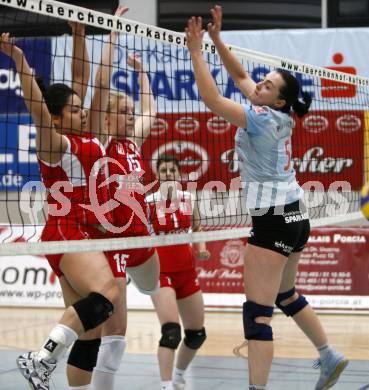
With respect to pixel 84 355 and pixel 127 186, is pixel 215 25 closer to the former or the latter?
pixel 127 186

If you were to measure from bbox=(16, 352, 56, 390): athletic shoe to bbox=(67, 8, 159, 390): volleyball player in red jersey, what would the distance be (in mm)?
478

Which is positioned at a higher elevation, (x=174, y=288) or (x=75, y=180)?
(x=75, y=180)

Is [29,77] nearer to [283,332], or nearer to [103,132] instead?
[103,132]

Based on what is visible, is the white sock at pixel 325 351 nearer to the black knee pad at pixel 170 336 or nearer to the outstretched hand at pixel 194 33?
the black knee pad at pixel 170 336

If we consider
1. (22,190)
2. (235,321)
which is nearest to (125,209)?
(235,321)

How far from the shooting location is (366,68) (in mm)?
11297

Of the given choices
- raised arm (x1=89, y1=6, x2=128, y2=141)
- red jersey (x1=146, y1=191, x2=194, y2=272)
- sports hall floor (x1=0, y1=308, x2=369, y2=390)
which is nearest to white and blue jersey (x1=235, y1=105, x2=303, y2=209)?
raised arm (x1=89, y1=6, x2=128, y2=141)

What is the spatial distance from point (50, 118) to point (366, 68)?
7.60 metres

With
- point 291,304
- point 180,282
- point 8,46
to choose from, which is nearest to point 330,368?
point 291,304

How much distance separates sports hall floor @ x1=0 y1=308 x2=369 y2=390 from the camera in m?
6.42

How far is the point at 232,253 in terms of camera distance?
1080 centimetres

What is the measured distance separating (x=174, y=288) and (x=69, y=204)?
1625mm

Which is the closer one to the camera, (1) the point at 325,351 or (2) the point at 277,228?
(2) the point at 277,228

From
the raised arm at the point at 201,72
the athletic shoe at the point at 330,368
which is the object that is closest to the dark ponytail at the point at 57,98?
the raised arm at the point at 201,72
